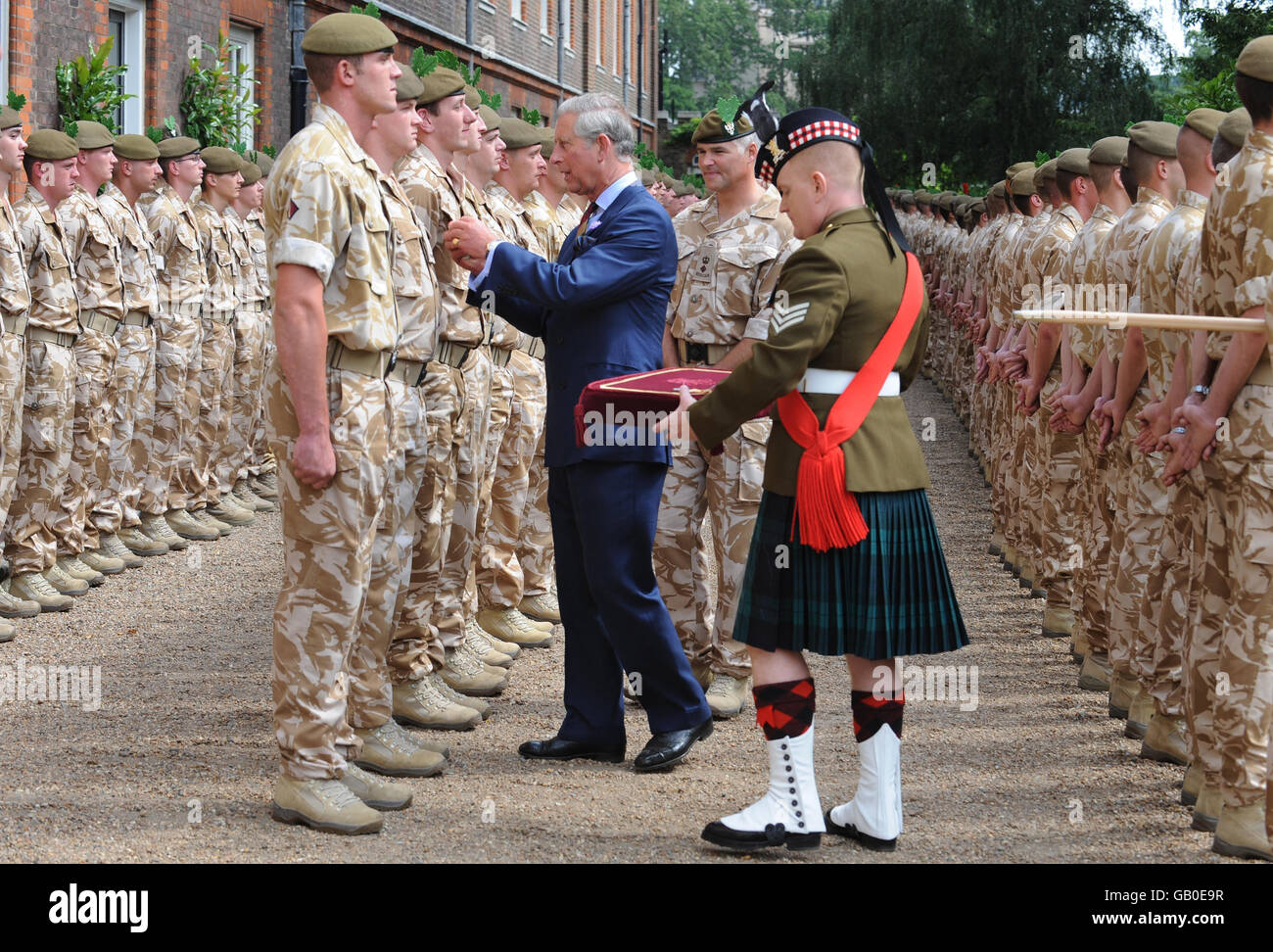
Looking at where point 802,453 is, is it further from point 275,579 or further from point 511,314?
point 275,579

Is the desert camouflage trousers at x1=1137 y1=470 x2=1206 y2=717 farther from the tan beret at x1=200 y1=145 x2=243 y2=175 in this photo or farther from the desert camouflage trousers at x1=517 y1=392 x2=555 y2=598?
the tan beret at x1=200 y1=145 x2=243 y2=175

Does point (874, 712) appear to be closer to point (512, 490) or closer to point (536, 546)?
point (512, 490)

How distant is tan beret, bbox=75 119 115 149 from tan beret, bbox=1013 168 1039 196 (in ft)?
21.0

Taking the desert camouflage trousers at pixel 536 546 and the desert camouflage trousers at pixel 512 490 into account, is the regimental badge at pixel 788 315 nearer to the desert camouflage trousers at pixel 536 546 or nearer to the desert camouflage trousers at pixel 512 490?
the desert camouflage trousers at pixel 512 490

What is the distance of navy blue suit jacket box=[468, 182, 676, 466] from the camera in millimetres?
5789

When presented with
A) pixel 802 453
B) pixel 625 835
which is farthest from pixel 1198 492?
pixel 625 835

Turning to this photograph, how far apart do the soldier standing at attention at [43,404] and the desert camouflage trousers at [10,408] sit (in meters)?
0.32

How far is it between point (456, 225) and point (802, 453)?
164cm

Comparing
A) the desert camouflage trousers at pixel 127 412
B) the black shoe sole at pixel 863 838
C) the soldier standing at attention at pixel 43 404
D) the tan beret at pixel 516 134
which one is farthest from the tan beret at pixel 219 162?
the black shoe sole at pixel 863 838

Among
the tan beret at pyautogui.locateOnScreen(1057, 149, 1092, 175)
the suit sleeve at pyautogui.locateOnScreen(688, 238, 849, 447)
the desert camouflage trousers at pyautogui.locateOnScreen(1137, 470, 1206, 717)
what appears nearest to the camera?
the suit sleeve at pyautogui.locateOnScreen(688, 238, 849, 447)

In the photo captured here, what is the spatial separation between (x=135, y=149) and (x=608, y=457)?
650 centimetres

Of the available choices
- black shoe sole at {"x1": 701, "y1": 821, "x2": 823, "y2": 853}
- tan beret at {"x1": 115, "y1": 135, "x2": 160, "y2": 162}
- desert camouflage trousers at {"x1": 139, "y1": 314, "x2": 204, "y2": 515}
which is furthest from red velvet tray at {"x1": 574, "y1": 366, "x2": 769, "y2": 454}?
tan beret at {"x1": 115, "y1": 135, "x2": 160, "y2": 162}

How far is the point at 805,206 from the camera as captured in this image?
5.03m

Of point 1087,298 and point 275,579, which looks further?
point 275,579
